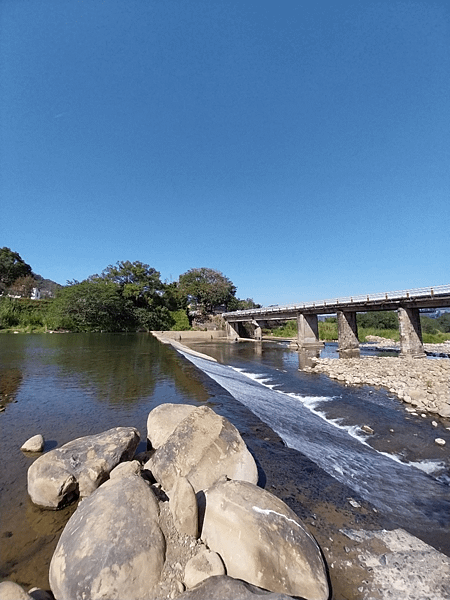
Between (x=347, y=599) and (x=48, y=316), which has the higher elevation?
(x=48, y=316)

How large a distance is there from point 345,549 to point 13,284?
3025 inches

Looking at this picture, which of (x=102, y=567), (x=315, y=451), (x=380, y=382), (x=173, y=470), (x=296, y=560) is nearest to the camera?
(x=102, y=567)

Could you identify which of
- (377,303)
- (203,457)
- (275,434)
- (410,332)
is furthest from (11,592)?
(377,303)

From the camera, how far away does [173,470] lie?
4066mm

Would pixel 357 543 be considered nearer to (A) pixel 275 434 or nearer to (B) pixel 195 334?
(A) pixel 275 434

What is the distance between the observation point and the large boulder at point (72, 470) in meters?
3.93

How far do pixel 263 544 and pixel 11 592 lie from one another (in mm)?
2170

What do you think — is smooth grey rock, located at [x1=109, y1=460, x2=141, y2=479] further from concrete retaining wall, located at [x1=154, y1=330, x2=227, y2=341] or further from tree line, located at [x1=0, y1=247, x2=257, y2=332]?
tree line, located at [x1=0, y1=247, x2=257, y2=332]

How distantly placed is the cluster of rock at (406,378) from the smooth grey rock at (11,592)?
1036 cm

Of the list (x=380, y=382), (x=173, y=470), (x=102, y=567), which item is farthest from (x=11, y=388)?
(x=380, y=382)

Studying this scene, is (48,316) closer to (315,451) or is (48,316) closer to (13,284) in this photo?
(13,284)

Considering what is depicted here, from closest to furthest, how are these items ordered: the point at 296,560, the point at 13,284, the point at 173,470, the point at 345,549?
the point at 296,560, the point at 345,549, the point at 173,470, the point at 13,284

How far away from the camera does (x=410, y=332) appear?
20.2 metres

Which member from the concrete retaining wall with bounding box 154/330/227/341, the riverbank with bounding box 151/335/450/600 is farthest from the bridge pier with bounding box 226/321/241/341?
the riverbank with bounding box 151/335/450/600
